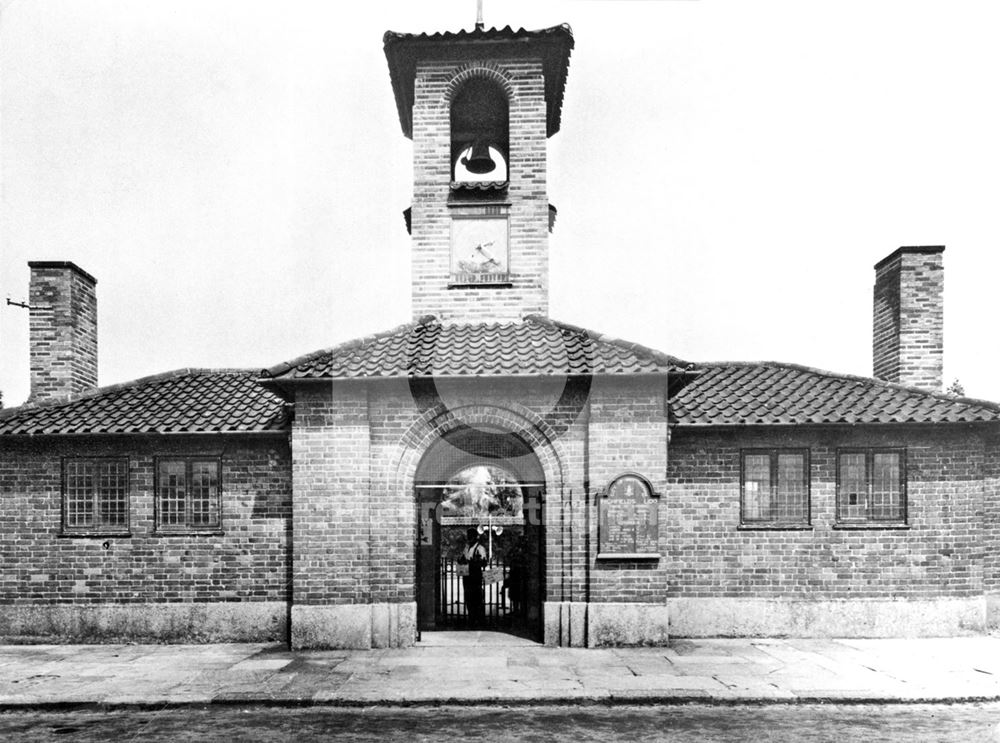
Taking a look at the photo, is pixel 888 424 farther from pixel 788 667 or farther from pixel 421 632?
pixel 421 632

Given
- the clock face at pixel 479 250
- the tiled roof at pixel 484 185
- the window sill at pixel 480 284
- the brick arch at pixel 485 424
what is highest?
the tiled roof at pixel 484 185

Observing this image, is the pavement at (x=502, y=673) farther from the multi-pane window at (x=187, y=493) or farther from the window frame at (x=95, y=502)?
the multi-pane window at (x=187, y=493)

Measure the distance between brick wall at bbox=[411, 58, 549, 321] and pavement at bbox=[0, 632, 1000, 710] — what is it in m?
5.41

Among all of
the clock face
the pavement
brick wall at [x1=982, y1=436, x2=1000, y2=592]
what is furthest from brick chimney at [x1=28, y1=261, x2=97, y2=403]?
brick wall at [x1=982, y1=436, x2=1000, y2=592]

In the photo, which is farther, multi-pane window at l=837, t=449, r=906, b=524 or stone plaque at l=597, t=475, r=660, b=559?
multi-pane window at l=837, t=449, r=906, b=524

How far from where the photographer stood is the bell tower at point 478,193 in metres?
12.9

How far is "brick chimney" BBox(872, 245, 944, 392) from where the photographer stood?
1392cm

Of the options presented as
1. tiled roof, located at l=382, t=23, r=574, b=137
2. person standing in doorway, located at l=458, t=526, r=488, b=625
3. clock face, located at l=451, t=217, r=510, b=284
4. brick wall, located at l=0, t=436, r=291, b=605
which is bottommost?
person standing in doorway, located at l=458, t=526, r=488, b=625

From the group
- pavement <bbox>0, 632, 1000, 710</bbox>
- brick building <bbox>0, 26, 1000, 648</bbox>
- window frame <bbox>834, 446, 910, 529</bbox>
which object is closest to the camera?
pavement <bbox>0, 632, 1000, 710</bbox>

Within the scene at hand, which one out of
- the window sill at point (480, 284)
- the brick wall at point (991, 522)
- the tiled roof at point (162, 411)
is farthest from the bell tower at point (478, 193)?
the brick wall at point (991, 522)

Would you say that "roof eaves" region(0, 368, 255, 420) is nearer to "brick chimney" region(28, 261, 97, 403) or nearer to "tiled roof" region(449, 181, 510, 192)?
"brick chimney" region(28, 261, 97, 403)

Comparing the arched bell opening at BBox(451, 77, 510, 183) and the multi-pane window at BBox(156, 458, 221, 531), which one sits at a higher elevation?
the arched bell opening at BBox(451, 77, 510, 183)

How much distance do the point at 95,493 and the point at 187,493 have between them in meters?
1.50

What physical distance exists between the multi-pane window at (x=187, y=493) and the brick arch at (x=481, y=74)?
24.4 ft
